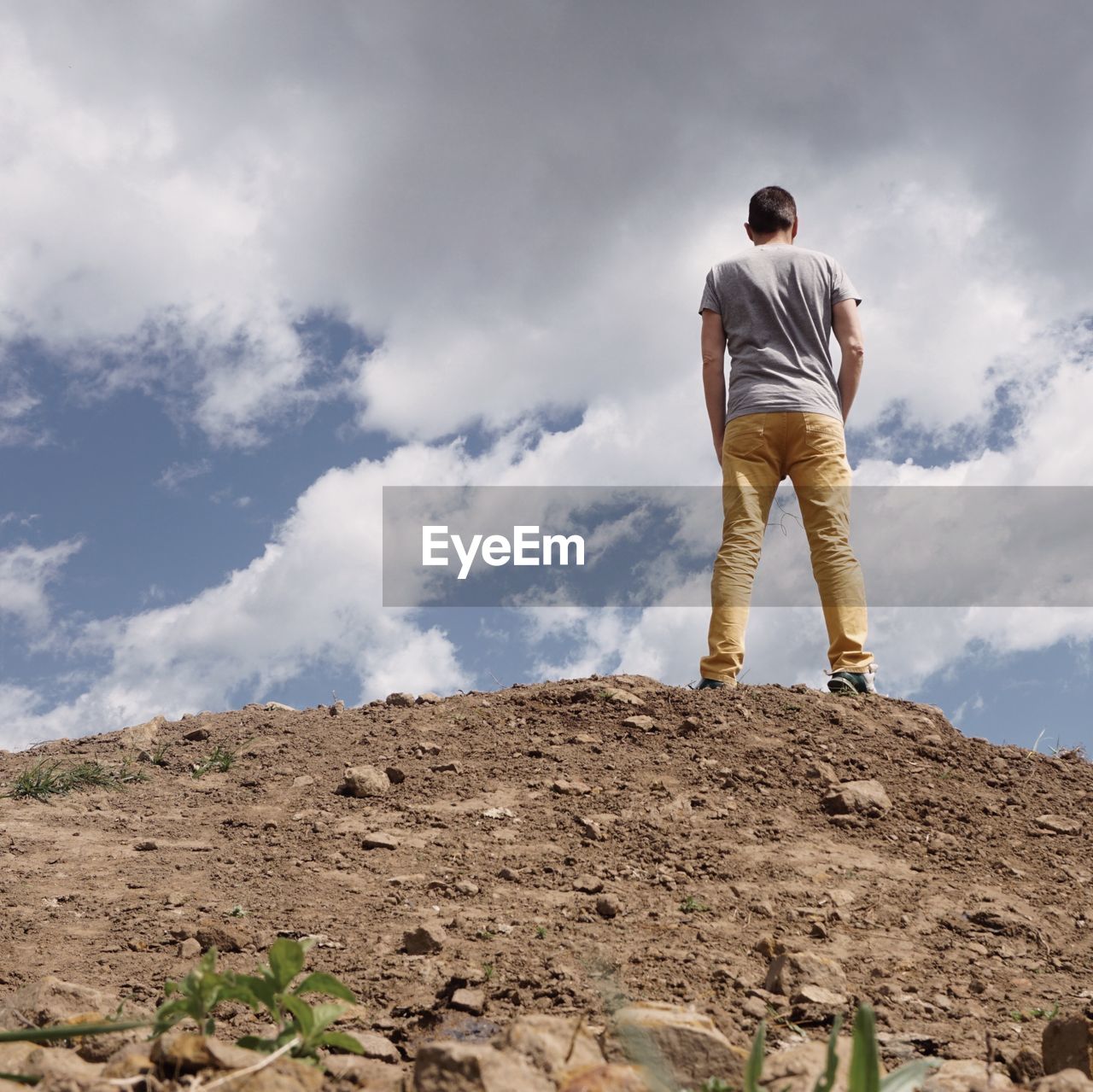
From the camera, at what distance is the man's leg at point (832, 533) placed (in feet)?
17.8

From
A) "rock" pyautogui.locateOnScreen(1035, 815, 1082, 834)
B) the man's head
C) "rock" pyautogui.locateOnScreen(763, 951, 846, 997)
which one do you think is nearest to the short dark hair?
the man's head

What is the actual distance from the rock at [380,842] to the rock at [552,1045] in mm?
2155

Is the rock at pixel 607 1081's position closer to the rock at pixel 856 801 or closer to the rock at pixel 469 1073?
the rock at pixel 469 1073

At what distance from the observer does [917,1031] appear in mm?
2410

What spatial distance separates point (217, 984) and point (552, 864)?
7.02ft

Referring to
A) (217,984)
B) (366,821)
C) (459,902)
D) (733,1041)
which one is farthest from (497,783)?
(217,984)

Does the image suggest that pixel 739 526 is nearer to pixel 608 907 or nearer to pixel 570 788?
pixel 570 788

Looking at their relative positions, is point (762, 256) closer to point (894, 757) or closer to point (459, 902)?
point (894, 757)

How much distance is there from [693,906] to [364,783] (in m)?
1.76

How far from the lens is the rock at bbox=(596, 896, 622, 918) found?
3.16 metres

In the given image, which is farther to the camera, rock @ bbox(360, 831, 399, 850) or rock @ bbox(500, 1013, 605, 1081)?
rock @ bbox(360, 831, 399, 850)

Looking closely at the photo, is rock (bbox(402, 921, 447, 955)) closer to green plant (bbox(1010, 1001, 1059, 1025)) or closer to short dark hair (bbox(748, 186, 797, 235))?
green plant (bbox(1010, 1001, 1059, 1025))

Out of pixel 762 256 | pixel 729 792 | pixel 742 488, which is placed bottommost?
pixel 729 792

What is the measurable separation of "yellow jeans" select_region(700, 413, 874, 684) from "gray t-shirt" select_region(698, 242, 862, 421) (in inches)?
6.0
